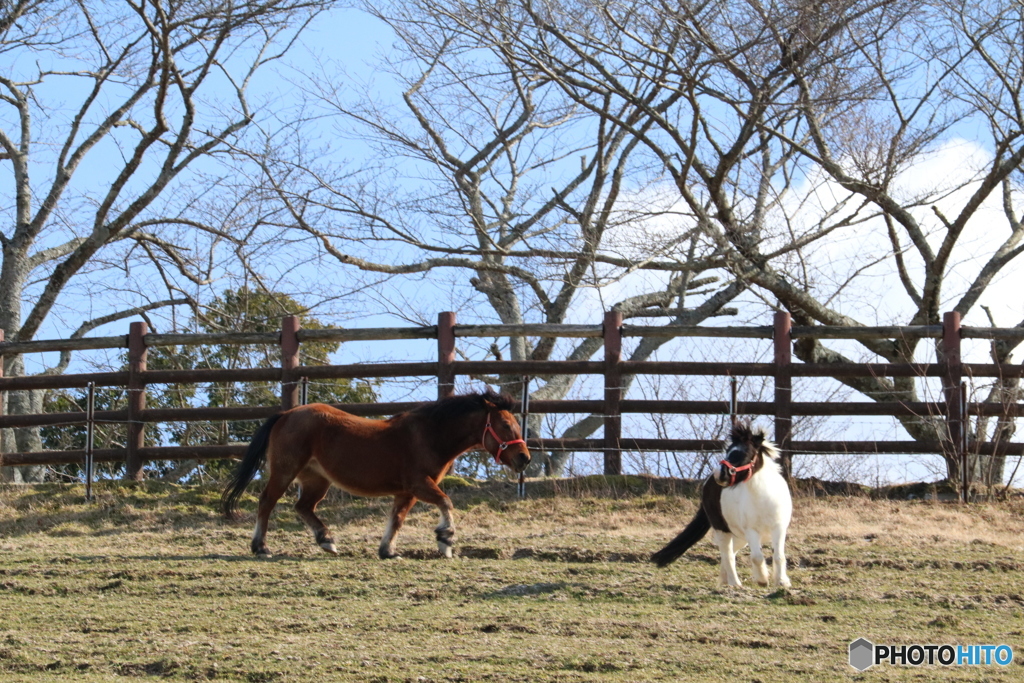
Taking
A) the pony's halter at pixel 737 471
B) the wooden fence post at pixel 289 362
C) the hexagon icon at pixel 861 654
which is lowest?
the hexagon icon at pixel 861 654

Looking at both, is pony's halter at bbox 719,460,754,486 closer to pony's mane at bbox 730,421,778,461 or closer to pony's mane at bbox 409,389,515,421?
pony's mane at bbox 730,421,778,461

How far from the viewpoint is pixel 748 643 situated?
538cm

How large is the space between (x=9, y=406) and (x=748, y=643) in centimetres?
1468

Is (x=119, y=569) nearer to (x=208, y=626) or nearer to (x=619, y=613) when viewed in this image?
(x=208, y=626)

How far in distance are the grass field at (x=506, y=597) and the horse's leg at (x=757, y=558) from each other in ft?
0.35

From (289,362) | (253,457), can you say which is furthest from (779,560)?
(289,362)

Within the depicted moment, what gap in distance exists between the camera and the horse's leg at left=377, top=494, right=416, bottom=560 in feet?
28.3

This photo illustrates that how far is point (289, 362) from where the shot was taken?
12430mm

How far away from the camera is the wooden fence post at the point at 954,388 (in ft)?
37.1

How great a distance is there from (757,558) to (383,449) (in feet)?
11.3

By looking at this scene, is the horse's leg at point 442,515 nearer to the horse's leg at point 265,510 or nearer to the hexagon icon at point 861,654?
the horse's leg at point 265,510

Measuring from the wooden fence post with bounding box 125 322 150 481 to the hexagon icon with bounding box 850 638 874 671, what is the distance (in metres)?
9.39

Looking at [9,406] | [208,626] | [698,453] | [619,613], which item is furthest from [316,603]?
[9,406]

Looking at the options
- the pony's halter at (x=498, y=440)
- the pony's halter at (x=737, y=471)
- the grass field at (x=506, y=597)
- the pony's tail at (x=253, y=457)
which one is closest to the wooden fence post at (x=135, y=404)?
the grass field at (x=506, y=597)
